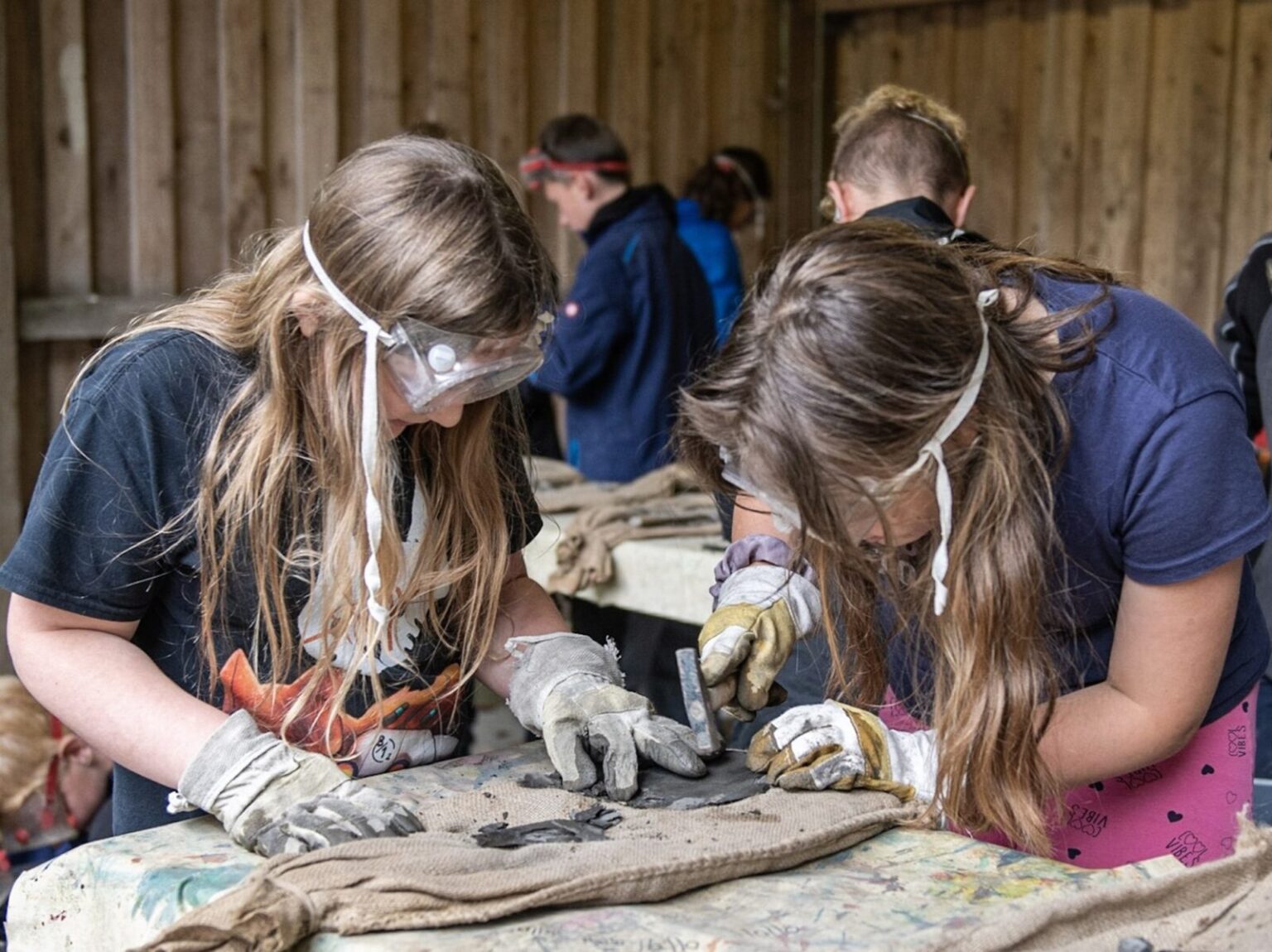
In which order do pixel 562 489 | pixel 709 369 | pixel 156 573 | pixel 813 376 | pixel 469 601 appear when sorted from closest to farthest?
pixel 813 376
pixel 709 369
pixel 156 573
pixel 469 601
pixel 562 489

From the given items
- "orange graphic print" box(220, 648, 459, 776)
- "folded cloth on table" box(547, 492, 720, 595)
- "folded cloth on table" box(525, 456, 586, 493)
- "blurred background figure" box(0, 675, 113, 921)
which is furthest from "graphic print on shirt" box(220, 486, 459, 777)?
"folded cloth on table" box(525, 456, 586, 493)

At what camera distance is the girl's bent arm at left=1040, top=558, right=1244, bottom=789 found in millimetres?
1682

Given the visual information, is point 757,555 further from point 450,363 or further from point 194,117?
point 194,117

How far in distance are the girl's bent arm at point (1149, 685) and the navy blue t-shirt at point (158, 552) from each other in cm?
81

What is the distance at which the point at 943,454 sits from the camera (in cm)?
159

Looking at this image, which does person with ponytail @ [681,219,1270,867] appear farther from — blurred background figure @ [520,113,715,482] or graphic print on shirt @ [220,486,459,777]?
blurred background figure @ [520,113,715,482]

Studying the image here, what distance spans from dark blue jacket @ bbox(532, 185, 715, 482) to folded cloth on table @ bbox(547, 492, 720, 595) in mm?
659

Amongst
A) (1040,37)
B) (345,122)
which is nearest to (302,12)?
(345,122)

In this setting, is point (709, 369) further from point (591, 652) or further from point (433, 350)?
point (591, 652)

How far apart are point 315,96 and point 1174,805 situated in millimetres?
3910

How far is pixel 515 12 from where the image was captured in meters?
5.48

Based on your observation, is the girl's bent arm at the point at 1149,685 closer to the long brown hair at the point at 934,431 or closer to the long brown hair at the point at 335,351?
the long brown hair at the point at 934,431

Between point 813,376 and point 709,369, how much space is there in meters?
0.15

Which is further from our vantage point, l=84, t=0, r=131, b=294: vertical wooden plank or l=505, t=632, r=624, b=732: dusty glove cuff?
l=84, t=0, r=131, b=294: vertical wooden plank
